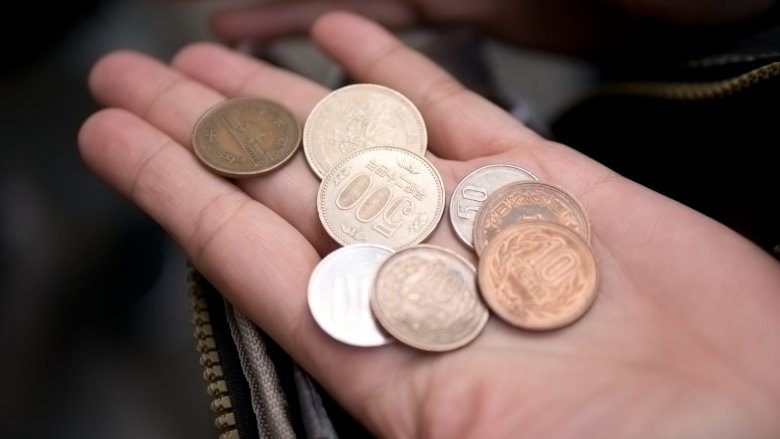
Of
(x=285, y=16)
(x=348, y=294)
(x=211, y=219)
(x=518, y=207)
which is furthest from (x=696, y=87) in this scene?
(x=285, y=16)

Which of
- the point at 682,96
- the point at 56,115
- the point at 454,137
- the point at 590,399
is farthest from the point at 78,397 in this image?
the point at 682,96

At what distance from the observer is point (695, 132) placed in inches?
44.3

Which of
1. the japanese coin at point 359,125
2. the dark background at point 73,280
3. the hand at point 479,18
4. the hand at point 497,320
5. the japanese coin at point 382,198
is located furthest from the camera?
the hand at point 479,18

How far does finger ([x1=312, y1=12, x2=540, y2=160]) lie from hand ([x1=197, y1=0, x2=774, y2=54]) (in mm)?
324

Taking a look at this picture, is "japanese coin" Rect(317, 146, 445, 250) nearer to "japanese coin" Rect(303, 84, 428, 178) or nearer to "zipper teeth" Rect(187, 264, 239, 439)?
"japanese coin" Rect(303, 84, 428, 178)

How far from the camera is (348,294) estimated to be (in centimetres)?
87

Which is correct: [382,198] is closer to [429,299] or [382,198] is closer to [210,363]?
[429,299]

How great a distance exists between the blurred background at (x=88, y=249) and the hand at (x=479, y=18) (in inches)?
2.7

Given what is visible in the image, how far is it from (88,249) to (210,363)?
650 millimetres

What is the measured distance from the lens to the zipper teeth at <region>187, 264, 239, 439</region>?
2.92 feet

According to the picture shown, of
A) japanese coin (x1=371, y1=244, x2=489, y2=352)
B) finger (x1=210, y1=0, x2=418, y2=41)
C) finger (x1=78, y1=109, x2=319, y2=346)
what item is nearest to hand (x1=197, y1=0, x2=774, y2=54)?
finger (x1=210, y1=0, x2=418, y2=41)

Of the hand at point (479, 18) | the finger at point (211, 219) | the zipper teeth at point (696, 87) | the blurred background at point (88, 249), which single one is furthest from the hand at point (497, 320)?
the hand at point (479, 18)

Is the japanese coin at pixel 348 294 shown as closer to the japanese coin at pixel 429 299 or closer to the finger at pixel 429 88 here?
the japanese coin at pixel 429 299

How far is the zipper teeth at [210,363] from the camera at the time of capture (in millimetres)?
891
